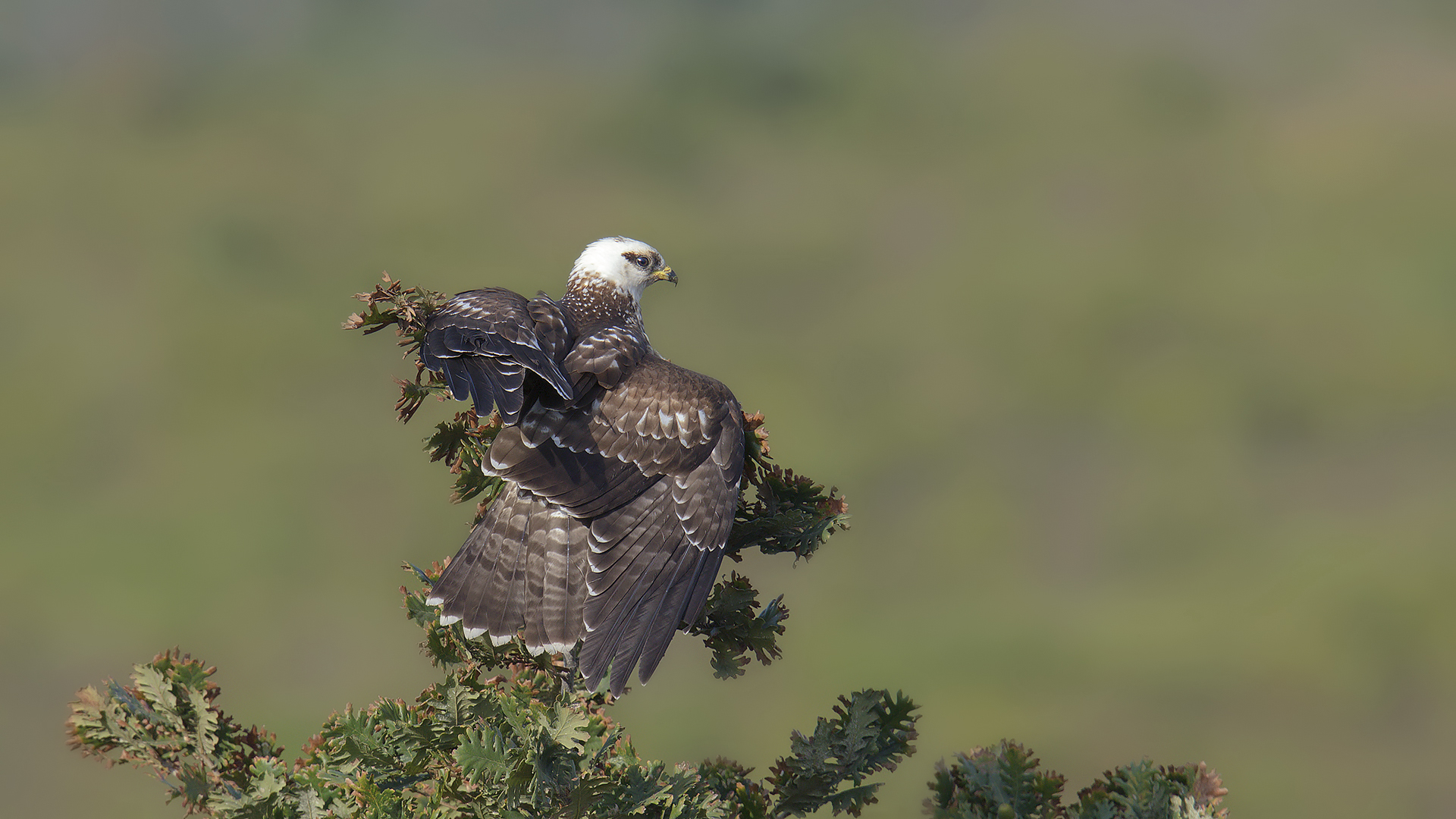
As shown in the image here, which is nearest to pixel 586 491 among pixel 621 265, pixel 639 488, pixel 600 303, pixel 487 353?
pixel 639 488

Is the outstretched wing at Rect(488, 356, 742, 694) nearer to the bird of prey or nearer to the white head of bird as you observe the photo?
the bird of prey

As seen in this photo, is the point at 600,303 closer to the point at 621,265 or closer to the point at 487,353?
the point at 621,265

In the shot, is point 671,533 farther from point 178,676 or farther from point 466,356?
point 178,676

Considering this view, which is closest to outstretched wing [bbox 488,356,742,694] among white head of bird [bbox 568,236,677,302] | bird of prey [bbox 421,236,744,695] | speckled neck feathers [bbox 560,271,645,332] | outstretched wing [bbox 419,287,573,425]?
bird of prey [bbox 421,236,744,695]

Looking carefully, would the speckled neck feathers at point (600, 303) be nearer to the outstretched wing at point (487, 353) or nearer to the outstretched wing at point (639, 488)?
the outstretched wing at point (639, 488)

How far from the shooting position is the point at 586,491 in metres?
5.30

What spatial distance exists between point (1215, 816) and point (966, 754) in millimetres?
1121

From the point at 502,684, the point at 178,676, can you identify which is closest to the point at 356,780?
the point at 502,684

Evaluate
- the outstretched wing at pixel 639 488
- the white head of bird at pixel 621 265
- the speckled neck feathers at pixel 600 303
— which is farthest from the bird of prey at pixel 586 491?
the white head of bird at pixel 621 265

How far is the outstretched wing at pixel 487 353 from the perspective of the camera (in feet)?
16.0

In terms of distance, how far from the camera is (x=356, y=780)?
4391 mm

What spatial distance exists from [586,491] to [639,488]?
325 millimetres

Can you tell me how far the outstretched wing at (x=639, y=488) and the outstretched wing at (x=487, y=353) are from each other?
0.77 ft

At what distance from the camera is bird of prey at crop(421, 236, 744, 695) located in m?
4.98
